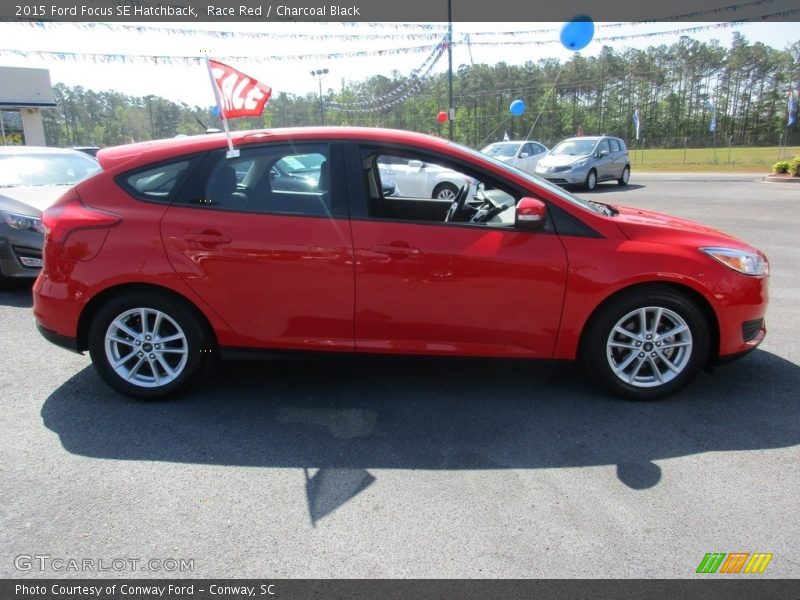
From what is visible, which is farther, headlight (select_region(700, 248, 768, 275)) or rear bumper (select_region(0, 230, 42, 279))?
rear bumper (select_region(0, 230, 42, 279))

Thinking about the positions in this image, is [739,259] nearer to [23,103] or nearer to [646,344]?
[646,344]

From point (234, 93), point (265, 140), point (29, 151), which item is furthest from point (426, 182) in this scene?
point (265, 140)

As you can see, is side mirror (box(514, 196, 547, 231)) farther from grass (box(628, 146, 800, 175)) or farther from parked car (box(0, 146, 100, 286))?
grass (box(628, 146, 800, 175))

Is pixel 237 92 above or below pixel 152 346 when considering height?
above

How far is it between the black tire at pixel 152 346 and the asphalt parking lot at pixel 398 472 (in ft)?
0.50

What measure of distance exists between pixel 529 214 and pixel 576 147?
1698cm

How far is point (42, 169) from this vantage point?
783 cm

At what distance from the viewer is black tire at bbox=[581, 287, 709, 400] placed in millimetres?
3625

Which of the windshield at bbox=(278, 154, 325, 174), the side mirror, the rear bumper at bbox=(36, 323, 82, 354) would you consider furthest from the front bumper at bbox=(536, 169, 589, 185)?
the rear bumper at bbox=(36, 323, 82, 354)

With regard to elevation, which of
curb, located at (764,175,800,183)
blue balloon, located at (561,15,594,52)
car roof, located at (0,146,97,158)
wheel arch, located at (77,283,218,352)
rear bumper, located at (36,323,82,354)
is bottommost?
curb, located at (764,175,800,183)

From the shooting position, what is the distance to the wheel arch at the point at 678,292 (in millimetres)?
3619

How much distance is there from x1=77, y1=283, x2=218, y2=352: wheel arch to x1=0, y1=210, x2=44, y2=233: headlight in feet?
10.7

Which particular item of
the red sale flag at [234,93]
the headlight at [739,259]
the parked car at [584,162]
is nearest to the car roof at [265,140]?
the red sale flag at [234,93]

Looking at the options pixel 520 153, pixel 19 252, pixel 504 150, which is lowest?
pixel 19 252
